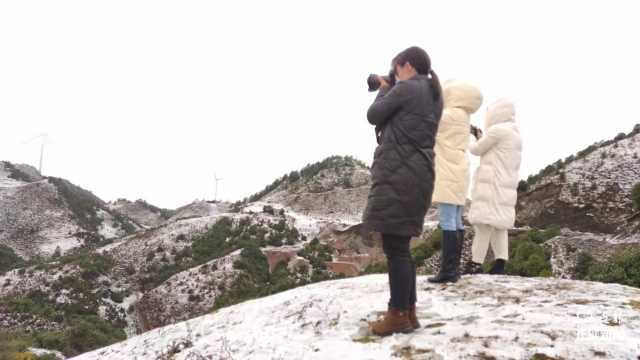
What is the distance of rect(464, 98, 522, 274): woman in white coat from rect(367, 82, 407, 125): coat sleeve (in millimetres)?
2494

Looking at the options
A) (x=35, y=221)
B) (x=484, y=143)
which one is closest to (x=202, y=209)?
(x=35, y=221)

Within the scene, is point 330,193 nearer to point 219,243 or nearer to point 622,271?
point 219,243

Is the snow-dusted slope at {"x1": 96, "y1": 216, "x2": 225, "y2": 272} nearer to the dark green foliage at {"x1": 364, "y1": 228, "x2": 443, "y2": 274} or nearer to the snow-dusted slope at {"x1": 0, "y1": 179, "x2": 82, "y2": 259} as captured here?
the snow-dusted slope at {"x1": 0, "y1": 179, "x2": 82, "y2": 259}

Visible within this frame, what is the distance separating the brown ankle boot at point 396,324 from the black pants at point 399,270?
0.17 ft

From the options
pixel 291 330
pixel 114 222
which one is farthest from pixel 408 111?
pixel 114 222

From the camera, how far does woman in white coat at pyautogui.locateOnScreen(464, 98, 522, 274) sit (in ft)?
21.2

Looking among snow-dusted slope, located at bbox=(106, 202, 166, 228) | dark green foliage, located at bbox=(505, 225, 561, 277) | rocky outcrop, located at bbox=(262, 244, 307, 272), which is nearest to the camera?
dark green foliage, located at bbox=(505, 225, 561, 277)

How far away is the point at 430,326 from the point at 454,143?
2500 mm

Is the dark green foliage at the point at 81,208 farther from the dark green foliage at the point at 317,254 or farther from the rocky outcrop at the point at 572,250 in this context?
the rocky outcrop at the point at 572,250

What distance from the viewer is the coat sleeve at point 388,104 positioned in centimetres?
441

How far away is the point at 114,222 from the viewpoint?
1789 inches

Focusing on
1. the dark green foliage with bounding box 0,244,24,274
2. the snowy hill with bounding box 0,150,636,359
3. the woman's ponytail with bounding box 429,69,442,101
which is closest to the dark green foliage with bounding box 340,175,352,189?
the snowy hill with bounding box 0,150,636,359

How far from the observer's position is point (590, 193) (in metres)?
15.9

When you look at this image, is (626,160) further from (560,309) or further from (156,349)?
(156,349)
